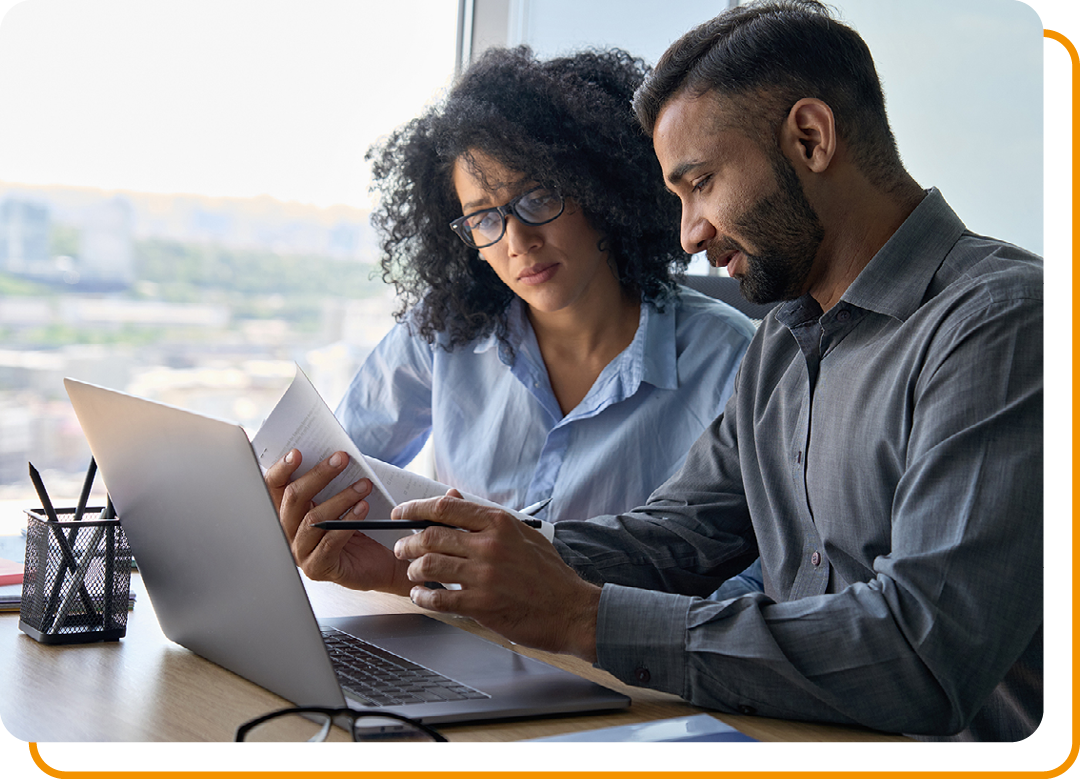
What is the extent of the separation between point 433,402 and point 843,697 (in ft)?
3.65

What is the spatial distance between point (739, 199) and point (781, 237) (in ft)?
0.22

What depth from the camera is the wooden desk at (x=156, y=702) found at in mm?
762

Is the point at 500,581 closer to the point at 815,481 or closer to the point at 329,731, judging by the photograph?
the point at 329,731

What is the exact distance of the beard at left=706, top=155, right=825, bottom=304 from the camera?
1.15 metres

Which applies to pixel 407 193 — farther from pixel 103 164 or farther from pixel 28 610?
pixel 28 610

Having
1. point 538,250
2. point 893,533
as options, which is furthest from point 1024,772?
point 538,250

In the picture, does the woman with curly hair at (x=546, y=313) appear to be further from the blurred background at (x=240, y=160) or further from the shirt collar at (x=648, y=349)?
the blurred background at (x=240, y=160)

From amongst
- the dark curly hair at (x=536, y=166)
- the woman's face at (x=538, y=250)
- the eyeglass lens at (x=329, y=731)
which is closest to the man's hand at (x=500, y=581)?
the eyeglass lens at (x=329, y=731)

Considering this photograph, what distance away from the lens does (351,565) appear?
123 centimetres

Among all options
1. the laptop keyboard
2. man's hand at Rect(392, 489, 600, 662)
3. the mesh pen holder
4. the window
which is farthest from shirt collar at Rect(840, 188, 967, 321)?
the window

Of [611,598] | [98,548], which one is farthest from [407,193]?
[611,598]

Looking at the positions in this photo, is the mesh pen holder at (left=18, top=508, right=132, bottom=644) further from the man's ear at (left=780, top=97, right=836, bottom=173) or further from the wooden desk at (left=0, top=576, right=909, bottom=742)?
the man's ear at (left=780, top=97, right=836, bottom=173)

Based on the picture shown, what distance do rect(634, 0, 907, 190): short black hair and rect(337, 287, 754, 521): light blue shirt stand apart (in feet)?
1.76

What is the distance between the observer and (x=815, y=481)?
1.12 meters
